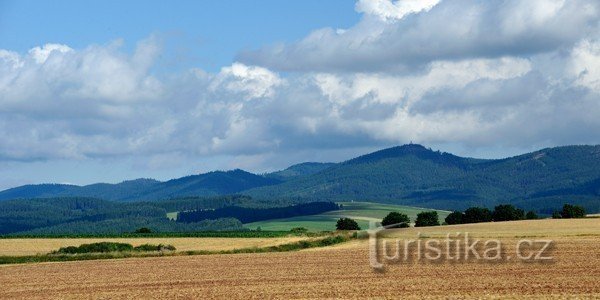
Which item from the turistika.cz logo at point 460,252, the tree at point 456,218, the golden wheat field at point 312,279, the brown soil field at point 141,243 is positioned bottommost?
the golden wheat field at point 312,279

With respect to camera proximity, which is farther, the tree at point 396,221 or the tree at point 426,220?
the tree at point 426,220

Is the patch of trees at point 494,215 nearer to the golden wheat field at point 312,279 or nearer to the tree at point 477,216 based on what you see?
the tree at point 477,216

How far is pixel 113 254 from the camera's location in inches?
3807

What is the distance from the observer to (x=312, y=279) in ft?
187

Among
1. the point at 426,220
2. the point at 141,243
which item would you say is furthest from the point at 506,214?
the point at 141,243

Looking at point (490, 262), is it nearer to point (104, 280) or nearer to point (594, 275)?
point (594, 275)

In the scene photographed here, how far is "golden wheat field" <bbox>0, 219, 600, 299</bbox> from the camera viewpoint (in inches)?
1879

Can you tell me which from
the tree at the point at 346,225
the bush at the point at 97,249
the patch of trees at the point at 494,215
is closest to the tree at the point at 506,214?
the patch of trees at the point at 494,215

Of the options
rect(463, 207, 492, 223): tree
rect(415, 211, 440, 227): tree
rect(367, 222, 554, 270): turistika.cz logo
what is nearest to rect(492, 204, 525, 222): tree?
rect(463, 207, 492, 223): tree

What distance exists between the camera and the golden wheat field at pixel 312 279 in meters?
47.7

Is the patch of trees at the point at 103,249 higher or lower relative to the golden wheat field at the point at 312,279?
higher

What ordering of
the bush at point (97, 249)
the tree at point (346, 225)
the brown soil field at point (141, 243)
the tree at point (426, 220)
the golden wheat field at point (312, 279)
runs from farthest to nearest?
the tree at point (346, 225), the tree at point (426, 220), the brown soil field at point (141, 243), the bush at point (97, 249), the golden wheat field at point (312, 279)

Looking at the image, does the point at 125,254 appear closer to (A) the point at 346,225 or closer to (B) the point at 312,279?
(B) the point at 312,279

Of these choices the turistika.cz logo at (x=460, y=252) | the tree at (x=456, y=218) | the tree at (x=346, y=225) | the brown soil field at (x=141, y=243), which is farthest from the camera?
the tree at (x=456, y=218)
